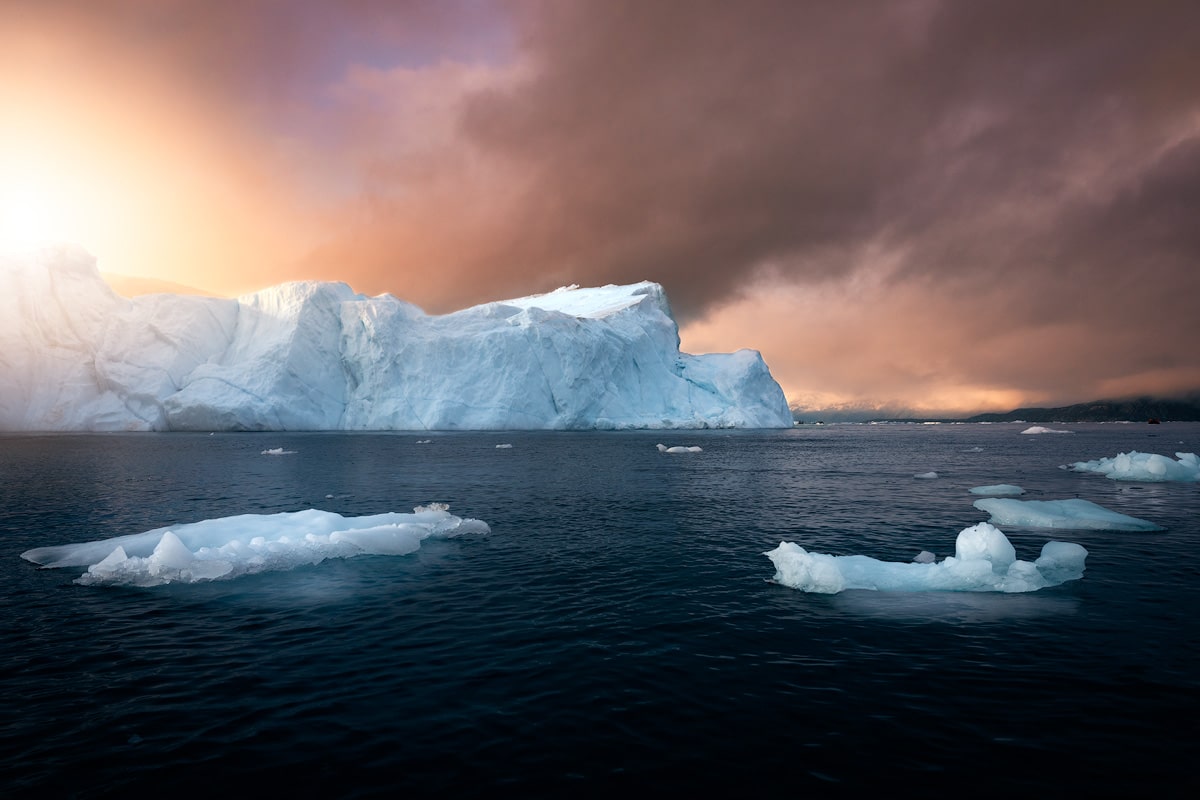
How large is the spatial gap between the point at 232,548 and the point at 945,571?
1429 cm

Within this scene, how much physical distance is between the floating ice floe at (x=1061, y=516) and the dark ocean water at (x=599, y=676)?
63 centimetres

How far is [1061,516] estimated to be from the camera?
58.3 feet

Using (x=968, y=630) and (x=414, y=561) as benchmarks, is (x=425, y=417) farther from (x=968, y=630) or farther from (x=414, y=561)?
(x=968, y=630)

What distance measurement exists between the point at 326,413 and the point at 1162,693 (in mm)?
82384

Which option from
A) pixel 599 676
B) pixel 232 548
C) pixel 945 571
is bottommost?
pixel 599 676

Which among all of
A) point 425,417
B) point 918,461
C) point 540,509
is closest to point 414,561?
point 540,509

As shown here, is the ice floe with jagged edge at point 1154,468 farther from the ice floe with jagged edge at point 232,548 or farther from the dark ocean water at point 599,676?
the ice floe with jagged edge at point 232,548

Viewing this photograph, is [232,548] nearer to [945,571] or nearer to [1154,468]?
[945,571]

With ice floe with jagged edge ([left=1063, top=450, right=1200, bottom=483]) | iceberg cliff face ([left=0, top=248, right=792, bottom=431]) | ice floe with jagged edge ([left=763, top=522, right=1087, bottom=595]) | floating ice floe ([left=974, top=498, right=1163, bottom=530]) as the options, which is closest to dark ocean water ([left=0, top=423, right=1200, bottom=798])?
ice floe with jagged edge ([left=763, top=522, right=1087, bottom=595])

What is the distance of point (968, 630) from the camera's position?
30.2ft

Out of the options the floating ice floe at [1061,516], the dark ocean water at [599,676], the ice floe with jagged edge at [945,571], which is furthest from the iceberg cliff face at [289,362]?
the ice floe with jagged edge at [945,571]

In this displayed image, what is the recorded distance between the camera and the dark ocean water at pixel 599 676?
5477mm

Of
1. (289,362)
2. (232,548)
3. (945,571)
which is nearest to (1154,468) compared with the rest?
(945,571)

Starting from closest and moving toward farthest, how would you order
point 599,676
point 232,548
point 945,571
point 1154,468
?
point 599,676
point 945,571
point 232,548
point 1154,468
